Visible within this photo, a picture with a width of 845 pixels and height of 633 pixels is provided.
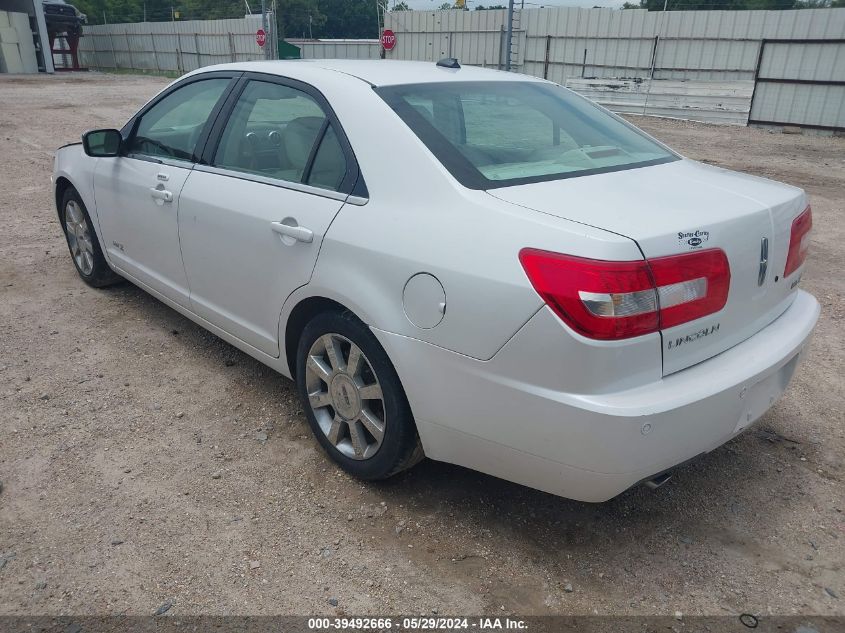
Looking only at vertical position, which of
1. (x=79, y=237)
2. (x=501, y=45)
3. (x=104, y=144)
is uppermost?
(x=501, y=45)

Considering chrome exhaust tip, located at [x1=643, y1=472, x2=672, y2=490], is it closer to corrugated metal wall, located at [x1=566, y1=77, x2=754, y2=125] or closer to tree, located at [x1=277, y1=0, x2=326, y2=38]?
corrugated metal wall, located at [x1=566, y1=77, x2=754, y2=125]

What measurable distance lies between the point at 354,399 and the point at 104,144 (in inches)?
97.9

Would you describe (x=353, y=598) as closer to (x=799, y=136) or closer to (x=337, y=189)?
(x=337, y=189)

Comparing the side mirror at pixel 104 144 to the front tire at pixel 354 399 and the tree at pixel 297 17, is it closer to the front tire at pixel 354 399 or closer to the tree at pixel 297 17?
the front tire at pixel 354 399

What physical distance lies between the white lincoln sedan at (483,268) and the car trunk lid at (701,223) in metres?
0.01

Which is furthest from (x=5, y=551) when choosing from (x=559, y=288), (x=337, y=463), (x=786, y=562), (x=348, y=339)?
(x=786, y=562)

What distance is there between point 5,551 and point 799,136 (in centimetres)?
1570

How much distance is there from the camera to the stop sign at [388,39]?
23486mm

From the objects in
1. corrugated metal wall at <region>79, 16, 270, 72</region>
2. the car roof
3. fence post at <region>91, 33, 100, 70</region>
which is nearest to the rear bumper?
the car roof

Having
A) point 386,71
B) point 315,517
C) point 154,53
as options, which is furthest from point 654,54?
point 154,53

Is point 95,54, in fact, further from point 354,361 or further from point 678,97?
point 354,361

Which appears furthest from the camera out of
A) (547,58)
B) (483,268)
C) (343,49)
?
(343,49)

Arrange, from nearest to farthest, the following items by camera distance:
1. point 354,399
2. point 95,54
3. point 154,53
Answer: point 354,399 → point 154,53 → point 95,54

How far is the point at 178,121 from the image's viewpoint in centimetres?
385
